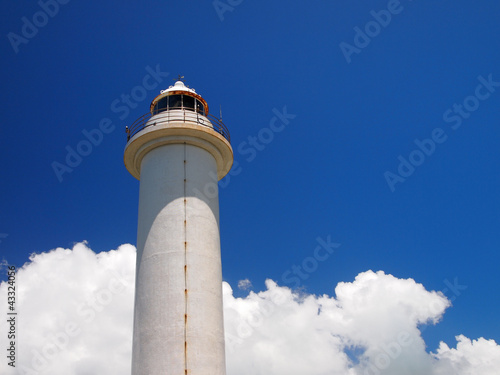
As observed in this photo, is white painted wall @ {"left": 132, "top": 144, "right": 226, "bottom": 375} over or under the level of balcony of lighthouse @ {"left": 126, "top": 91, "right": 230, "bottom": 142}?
under

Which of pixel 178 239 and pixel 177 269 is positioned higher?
pixel 178 239

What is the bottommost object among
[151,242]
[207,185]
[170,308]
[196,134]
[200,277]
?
[170,308]

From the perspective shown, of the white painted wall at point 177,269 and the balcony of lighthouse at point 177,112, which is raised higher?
the balcony of lighthouse at point 177,112

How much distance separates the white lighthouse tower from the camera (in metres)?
17.2

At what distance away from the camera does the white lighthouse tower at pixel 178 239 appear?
56.5 ft

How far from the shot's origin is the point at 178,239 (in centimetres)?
1884

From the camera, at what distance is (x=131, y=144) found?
70.5ft

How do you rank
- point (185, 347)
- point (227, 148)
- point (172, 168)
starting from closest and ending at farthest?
1. point (185, 347)
2. point (172, 168)
3. point (227, 148)

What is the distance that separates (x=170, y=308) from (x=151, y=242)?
2.87 metres

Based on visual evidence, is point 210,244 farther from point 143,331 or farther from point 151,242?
point 143,331

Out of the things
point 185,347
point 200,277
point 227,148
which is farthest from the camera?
point 227,148

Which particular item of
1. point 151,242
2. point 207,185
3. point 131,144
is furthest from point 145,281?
point 131,144

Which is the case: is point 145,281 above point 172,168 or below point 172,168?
below

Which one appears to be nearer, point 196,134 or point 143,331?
point 143,331
